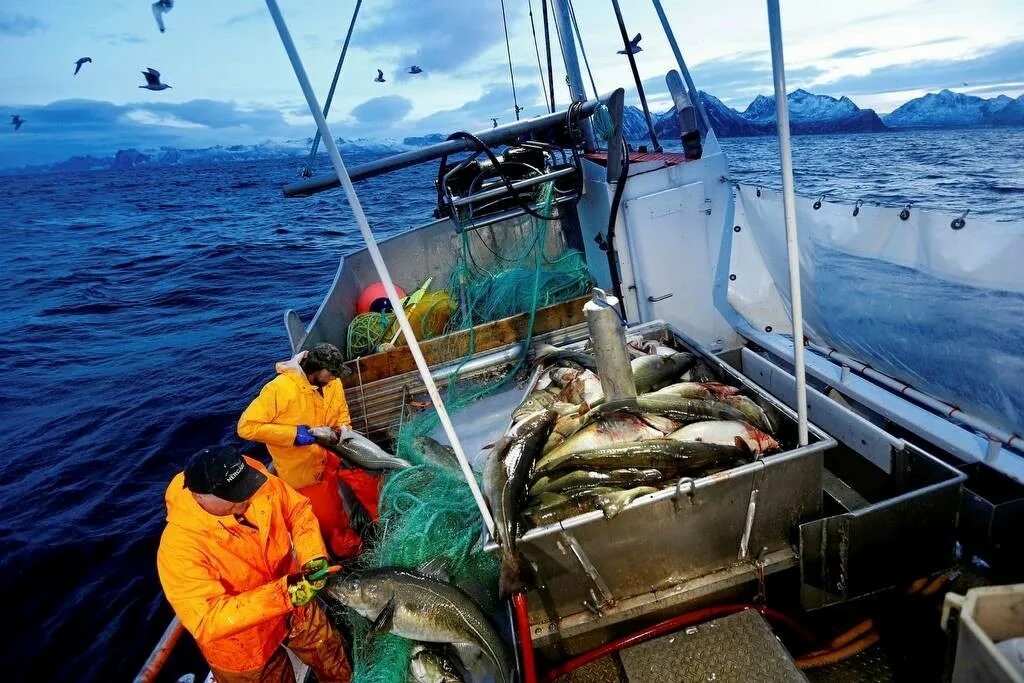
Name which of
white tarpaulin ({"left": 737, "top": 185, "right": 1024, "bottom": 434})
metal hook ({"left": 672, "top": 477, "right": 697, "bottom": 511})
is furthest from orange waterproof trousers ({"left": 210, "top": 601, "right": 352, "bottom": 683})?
white tarpaulin ({"left": 737, "top": 185, "right": 1024, "bottom": 434})

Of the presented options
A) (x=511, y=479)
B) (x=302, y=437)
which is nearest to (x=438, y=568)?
(x=511, y=479)

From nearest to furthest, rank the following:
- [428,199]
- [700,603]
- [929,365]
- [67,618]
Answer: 1. [700,603]
2. [929,365]
3. [67,618]
4. [428,199]

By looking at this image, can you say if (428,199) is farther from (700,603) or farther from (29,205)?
(29,205)

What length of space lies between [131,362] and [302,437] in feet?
40.1

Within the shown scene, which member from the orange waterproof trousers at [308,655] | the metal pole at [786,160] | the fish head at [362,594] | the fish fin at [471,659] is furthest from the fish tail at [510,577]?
the orange waterproof trousers at [308,655]

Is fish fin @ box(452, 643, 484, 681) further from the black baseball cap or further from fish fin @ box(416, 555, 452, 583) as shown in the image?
the black baseball cap

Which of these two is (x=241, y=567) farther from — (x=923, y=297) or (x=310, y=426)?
(x=923, y=297)

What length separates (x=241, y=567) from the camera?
3215 millimetres

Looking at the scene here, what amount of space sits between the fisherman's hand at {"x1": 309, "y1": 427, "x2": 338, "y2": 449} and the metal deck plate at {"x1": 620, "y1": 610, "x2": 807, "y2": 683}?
9.43ft

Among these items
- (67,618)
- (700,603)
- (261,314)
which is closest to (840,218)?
(700,603)

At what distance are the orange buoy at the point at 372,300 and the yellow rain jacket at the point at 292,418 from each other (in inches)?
111

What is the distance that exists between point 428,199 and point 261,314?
65.6 feet

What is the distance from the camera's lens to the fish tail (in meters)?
2.40

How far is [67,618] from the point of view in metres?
6.42
